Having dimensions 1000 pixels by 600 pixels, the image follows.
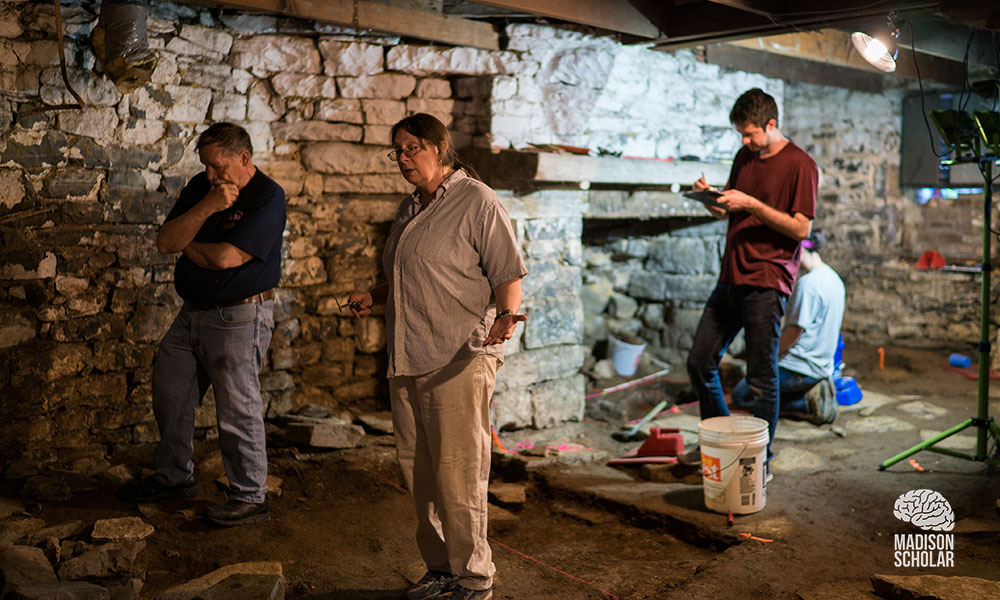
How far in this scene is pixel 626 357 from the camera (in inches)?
254

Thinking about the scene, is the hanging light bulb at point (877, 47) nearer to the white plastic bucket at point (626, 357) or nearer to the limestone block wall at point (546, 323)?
the limestone block wall at point (546, 323)

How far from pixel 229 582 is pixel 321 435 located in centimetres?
148

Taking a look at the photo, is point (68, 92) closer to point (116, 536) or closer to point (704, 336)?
point (116, 536)

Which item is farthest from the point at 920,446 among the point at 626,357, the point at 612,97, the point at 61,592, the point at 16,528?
the point at 16,528

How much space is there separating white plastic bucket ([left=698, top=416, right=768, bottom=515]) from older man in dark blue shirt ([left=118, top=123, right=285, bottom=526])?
6.22 feet

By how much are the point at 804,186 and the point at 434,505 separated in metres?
A: 2.24

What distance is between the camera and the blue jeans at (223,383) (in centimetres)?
321

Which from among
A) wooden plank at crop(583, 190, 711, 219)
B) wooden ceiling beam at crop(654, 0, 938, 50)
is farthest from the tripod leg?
wooden plank at crop(583, 190, 711, 219)

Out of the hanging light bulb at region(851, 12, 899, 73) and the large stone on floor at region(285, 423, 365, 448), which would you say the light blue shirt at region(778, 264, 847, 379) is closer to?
the hanging light bulb at region(851, 12, 899, 73)

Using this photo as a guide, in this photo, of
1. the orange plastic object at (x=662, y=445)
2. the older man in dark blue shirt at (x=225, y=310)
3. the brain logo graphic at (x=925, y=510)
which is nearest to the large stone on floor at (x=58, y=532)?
the older man in dark blue shirt at (x=225, y=310)

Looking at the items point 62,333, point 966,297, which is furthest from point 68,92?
point 966,297

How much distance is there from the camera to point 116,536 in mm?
2955

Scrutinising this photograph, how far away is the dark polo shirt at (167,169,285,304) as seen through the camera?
10.3 feet

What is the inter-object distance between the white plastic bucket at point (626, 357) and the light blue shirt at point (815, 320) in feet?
5.06
